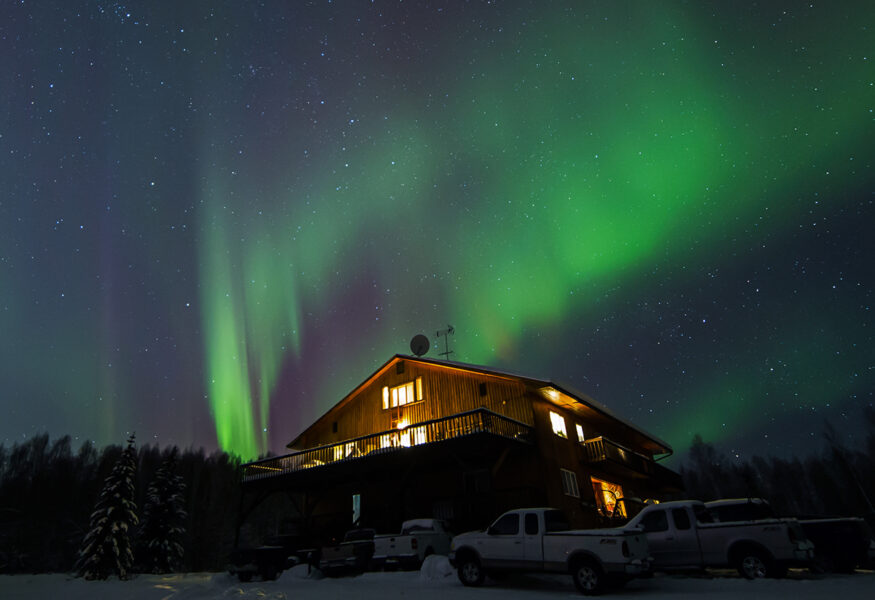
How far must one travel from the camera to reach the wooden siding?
2467cm

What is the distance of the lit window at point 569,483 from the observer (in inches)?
922

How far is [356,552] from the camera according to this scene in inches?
695

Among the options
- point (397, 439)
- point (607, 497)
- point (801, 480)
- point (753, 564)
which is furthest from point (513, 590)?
point (801, 480)

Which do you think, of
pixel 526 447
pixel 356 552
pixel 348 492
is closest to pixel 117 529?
pixel 348 492

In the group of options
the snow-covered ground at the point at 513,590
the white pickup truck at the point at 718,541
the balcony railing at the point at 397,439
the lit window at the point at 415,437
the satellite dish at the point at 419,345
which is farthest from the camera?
the satellite dish at the point at 419,345

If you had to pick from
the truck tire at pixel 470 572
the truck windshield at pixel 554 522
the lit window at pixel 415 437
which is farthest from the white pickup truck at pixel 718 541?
the lit window at pixel 415 437

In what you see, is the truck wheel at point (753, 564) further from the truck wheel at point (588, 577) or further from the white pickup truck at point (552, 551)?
the truck wheel at point (588, 577)

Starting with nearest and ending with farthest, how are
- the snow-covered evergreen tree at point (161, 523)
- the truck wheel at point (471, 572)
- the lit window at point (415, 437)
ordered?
the truck wheel at point (471, 572) → the lit window at point (415, 437) → the snow-covered evergreen tree at point (161, 523)

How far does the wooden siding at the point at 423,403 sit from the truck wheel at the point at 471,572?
1044 cm

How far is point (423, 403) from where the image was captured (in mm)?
26672

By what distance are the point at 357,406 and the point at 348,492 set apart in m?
4.85

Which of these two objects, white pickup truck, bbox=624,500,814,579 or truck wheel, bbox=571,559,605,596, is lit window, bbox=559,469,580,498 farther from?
truck wheel, bbox=571,559,605,596

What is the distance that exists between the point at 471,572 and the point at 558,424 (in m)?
13.6

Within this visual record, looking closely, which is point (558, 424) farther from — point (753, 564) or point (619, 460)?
point (753, 564)
